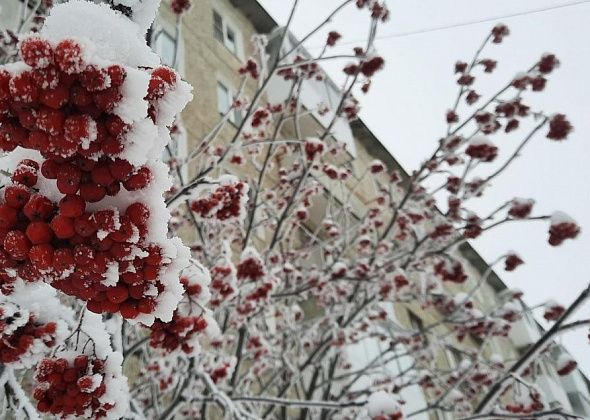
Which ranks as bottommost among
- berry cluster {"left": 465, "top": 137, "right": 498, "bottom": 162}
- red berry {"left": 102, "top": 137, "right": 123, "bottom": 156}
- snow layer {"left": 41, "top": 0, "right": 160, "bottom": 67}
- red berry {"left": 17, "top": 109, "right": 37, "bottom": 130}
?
red berry {"left": 102, "top": 137, "right": 123, "bottom": 156}

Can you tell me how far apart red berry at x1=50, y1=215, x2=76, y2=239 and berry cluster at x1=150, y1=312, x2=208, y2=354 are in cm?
114

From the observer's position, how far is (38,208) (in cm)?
114

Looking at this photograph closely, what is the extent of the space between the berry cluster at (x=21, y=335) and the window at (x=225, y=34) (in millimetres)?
10983

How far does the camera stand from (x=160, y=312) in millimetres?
1311

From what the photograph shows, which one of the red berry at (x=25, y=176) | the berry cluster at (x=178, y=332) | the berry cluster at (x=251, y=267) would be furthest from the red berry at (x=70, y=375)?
the berry cluster at (x=251, y=267)

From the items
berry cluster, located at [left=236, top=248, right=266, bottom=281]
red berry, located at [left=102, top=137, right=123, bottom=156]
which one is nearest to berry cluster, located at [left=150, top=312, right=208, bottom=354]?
red berry, located at [left=102, top=137, right=123, bottom=156]

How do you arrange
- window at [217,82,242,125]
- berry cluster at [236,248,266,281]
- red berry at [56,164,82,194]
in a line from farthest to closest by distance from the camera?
window at [217,82,242,125]
berry cluster at [236,248,266,281]
red berry at [56,164,82,194]

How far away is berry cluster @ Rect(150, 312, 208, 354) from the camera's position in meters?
2.19

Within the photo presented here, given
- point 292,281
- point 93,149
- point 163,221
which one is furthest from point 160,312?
point 292,281

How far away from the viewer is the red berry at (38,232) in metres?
1.13

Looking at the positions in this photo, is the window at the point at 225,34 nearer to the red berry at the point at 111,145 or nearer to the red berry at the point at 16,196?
the red berry at the point at 16,196

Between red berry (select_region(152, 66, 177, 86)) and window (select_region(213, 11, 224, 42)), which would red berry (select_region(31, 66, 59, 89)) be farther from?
window (select_region(213, 11, 224, 42))

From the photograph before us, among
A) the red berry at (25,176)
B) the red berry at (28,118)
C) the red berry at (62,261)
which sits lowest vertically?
the red berry at (62,261)

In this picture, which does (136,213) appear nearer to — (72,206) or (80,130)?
(72,206)
